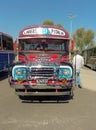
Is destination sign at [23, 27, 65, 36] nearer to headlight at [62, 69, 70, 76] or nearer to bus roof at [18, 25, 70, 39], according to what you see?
bus roof at [18, 25, 70, 39]

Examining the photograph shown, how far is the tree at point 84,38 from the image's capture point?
85.2 m

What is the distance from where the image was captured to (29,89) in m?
9.59

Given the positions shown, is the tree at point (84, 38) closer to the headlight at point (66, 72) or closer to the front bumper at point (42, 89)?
the headlight at point (66, 72)

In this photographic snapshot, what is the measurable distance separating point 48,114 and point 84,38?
79215 mm

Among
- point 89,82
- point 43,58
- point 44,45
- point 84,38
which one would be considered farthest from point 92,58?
point 84,38

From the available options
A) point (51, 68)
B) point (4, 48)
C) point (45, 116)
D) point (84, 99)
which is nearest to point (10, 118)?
point (45, 116)

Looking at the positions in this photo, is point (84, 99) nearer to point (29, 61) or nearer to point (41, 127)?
point (29, 61)

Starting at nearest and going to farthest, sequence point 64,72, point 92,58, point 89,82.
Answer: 1. point 64,72
2. point 89,82
3. point 92,58

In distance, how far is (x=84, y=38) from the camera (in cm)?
8594

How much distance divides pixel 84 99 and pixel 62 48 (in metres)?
2.37

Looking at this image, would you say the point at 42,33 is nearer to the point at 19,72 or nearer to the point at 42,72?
the point at 42,72

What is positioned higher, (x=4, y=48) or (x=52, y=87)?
(x=4, y=48)

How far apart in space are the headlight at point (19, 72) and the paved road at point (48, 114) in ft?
3.18

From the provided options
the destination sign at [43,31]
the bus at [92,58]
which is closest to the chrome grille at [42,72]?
the destination sign at [43,31]
